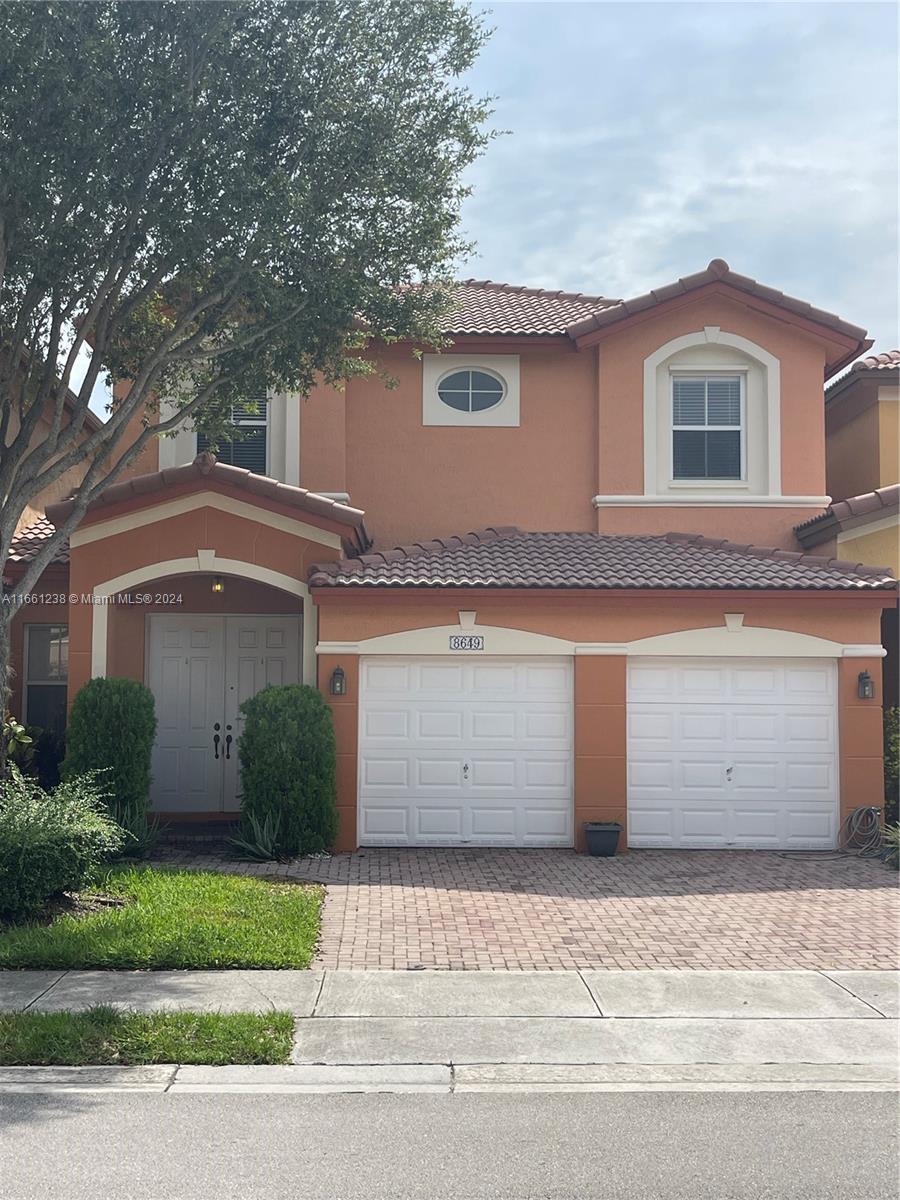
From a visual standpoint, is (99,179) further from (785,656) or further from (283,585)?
(785,656)

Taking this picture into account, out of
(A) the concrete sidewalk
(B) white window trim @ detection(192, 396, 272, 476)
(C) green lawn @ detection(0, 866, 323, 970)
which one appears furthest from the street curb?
(B) white window trim @ detection(192, 396, 272, 476)

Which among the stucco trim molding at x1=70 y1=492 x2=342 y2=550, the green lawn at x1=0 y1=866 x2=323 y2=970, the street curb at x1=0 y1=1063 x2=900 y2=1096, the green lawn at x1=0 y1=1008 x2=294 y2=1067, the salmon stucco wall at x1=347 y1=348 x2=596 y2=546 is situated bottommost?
the street curb at x1=0 y1=1063 x2=900 y2=1096

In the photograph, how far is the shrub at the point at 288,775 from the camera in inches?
479

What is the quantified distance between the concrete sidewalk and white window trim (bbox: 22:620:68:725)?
7.73 m

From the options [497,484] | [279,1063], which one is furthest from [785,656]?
[279,1063]

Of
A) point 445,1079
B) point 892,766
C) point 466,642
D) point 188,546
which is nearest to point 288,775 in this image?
point 466,642

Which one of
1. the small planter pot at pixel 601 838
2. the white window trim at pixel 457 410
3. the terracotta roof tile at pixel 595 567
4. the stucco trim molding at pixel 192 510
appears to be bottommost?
the small planter pot at pixel 601 838

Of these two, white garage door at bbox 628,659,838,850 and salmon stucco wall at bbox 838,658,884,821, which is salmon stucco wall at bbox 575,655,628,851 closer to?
white garage door at bbox 628,659,838,850

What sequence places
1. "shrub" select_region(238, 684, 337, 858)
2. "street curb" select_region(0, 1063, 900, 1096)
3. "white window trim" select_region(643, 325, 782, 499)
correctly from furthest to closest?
"white window trim" select_region(643, 325, 782, 499)
"shrub" select_region(238, 684, 337, 858)
"street curb" select_region(0, 1063, 900, 1096)

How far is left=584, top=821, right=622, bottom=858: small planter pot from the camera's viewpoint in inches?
500

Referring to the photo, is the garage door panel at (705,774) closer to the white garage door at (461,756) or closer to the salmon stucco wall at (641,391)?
the white garage door at (461,756)

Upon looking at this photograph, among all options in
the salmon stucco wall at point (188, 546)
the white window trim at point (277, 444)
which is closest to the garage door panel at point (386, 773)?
the salmon stucco wall at point (188, 546)

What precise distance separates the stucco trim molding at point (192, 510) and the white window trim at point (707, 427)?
5.55 m

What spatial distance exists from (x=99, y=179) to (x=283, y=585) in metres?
5.13
